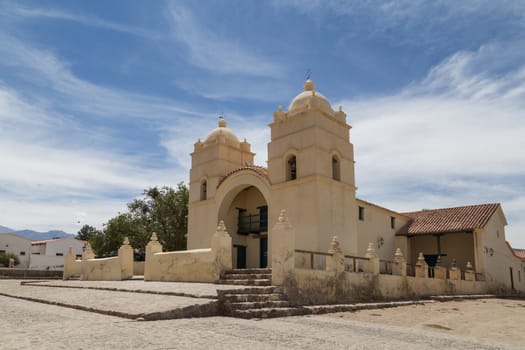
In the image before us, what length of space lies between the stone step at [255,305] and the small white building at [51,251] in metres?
49.3

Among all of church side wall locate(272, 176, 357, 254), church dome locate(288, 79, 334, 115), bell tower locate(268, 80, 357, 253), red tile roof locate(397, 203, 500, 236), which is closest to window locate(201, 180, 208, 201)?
bell tower locate(268, 80, 357, 253)

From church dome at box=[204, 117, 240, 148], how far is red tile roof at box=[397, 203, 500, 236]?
11.5 meters

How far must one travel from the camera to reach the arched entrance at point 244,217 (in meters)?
21.6

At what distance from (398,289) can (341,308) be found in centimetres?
550

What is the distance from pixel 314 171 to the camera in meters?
18.2

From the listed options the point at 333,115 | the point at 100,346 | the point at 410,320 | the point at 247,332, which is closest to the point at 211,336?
the point at 247,332

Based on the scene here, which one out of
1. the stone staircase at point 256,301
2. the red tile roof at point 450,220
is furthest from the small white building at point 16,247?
the stone staircase at point 256,301

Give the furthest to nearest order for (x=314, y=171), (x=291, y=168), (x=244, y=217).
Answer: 1. (x=244, y=217)
2. (x=291, y=168)
3. (x=314, y=171)

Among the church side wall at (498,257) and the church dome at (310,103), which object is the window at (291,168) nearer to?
the church dome at (310,103)

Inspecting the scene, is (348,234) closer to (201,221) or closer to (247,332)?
(201,221)

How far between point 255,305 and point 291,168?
9.95 metres

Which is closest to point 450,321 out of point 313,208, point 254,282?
point 254,282

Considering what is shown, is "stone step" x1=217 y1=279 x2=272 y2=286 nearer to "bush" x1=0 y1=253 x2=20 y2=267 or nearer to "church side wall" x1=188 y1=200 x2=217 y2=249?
"church side wall" x1=188 y1=200 x2=217 y2=249

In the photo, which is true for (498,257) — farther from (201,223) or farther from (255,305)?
(255,305)
